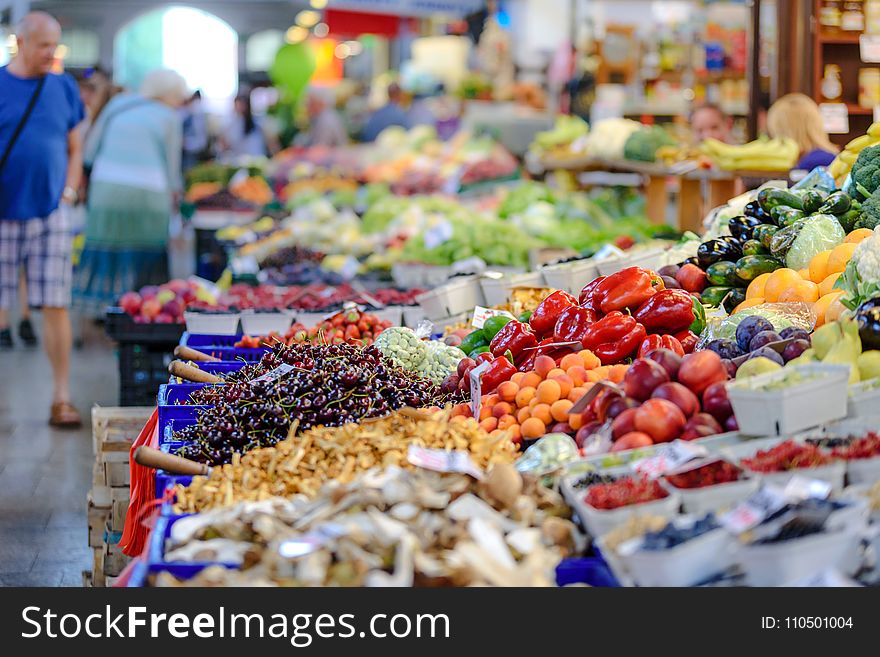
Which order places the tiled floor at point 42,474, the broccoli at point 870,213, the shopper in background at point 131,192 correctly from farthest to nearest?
1. the shopper in background at point 131,192
2. the tiled floor at point 42,474
3. the broccoli at point 870,213

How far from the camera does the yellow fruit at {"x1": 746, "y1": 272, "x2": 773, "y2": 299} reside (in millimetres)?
4305

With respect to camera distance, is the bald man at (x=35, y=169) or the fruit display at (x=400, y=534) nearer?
the fruit display at (x=400, y=534)

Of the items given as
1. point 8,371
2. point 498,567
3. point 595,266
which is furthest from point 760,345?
point 8,371

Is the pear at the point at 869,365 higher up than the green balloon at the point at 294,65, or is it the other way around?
the green balloon at the point at 294,65

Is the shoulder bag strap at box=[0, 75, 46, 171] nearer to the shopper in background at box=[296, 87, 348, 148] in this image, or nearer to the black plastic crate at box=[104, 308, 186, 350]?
the black plastic crate at box=[104, 308, 186, 350]

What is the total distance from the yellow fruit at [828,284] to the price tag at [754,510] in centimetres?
166

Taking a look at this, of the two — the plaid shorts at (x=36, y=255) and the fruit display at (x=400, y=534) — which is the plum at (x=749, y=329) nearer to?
the fruit display at (x=400, y=534)

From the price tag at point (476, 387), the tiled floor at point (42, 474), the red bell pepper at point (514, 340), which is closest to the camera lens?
the price tag at point (476, 387)

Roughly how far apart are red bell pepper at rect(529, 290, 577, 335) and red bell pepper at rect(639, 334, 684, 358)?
45cm

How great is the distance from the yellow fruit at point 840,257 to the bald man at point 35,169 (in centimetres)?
451

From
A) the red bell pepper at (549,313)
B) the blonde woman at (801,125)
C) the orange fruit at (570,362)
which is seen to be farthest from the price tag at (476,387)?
the blonde woman at (801,125)

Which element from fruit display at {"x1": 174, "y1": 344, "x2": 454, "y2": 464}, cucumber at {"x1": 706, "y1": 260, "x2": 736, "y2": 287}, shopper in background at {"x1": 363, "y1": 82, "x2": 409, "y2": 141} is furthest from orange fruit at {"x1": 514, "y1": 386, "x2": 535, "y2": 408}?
shopper in background at {"x1": 363, "y1": 82, "x2": 409, "y2": 141}

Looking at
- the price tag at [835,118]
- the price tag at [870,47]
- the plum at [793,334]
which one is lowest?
the plum at [793,334]

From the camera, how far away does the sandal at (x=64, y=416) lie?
23.6 ft
